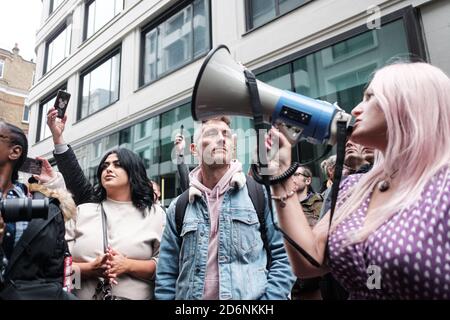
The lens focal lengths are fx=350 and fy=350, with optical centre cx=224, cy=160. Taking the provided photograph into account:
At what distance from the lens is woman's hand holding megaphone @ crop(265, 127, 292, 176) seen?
3.84 feet

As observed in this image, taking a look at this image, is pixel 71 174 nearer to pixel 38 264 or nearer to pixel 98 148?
pixel 38 264

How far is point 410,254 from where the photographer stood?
0.97 metres

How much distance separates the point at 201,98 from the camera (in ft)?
4.31

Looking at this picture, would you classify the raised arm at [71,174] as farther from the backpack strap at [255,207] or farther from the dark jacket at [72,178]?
the backpack strap at [255,207]

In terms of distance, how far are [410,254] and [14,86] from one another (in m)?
24.1

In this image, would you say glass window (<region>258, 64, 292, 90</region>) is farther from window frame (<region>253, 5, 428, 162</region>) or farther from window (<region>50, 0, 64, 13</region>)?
window (<region>50, 0, 64, 13</region>)

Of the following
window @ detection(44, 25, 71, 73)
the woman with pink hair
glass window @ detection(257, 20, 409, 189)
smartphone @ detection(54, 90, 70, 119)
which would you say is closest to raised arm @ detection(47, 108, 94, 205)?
smartphone @ detection(54, 90, 70, 119)

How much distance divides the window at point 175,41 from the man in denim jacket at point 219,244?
613 centimetres

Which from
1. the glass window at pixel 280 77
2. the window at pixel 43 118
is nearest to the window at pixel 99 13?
the window at pixel 43 118

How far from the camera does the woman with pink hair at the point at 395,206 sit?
3.19ft

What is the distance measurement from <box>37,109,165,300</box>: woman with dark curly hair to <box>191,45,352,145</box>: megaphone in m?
1.13

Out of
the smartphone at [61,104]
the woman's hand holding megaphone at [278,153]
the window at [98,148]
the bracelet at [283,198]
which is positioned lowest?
the bracelet at [283,198]

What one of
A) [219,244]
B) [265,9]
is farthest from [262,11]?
[219,244]

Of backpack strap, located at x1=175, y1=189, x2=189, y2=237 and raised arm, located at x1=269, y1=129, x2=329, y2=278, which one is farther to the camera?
backpack strap, located at x1=175, y1=189, x2=189, y2=237
